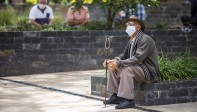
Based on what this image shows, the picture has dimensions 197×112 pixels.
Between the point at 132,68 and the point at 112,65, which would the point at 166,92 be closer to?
the point at 132,68

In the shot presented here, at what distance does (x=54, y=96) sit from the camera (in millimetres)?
11953

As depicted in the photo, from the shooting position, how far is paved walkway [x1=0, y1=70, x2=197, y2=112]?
10422 mm

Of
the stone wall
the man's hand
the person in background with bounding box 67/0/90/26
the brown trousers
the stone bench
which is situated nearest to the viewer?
the brown trousers

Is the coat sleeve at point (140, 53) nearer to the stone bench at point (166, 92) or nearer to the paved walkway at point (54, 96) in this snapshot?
the stone bench at point (166, 92)

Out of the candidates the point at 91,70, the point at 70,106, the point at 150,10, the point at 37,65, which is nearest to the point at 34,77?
the point at 37,65

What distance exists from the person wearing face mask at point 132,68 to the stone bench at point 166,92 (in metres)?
0.14

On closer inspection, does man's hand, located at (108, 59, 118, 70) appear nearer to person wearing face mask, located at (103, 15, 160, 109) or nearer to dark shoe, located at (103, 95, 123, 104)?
person wearing face mask, located at (103, 15, 160, 109)

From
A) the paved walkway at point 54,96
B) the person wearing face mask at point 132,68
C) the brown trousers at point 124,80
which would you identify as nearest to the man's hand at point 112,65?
the person wearing face mask at point 132,68

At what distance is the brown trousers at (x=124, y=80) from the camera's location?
1034 centimetres

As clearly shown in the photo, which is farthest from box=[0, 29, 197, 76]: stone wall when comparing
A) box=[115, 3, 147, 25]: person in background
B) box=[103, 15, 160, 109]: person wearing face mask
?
box=[103, 15, 160, 109]: person wearing face mask

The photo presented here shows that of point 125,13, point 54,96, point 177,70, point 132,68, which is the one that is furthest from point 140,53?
point 125,13

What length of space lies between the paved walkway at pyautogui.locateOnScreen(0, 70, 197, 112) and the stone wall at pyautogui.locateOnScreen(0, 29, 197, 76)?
1.43ft

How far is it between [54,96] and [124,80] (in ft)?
6.70

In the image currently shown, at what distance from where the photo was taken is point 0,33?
616 inches
